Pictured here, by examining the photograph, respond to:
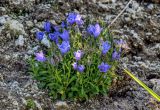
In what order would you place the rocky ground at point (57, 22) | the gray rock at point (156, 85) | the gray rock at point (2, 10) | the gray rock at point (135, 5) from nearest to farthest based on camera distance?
1. the rocky ground at point (57, 22)
2. the gray rock at point (156, 85)
3. the gray rock at point (2, 10)
4. the gray rock at point (135, 5)

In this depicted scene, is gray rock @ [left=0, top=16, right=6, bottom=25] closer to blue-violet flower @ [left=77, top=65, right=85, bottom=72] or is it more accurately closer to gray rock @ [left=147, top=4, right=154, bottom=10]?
blue-violet flower @ [left=77, top=65, right=85, bottom=72]

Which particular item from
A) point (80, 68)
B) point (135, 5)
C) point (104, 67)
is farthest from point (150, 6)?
point (80, 68)

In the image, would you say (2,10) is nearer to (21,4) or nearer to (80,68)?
(21,4)

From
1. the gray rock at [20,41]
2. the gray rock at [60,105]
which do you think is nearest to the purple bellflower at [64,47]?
the gray rock at [60,105]

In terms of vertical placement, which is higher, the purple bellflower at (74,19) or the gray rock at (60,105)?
the purple bellflower at (74,19)

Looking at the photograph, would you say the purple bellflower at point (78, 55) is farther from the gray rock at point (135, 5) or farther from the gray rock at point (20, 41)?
the gray rock at point (135, 5)
